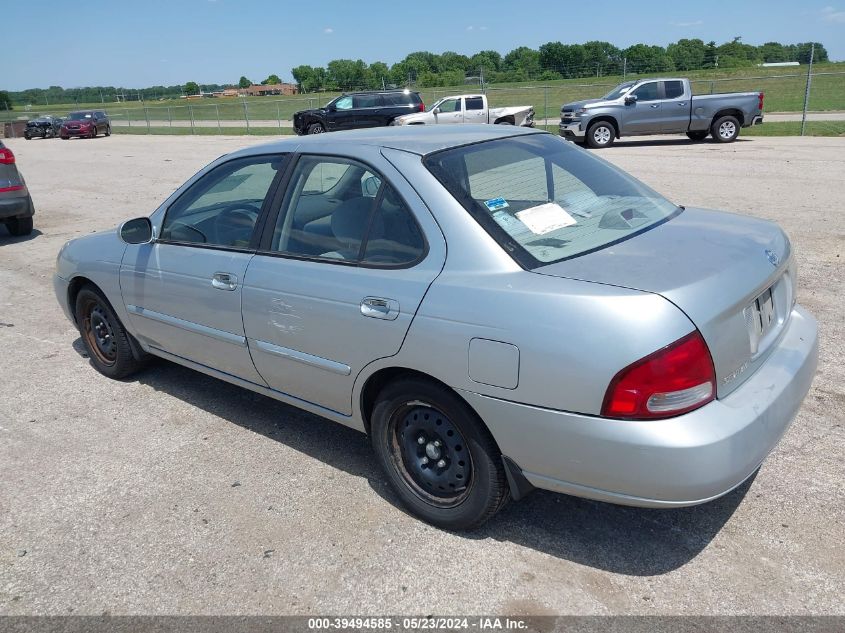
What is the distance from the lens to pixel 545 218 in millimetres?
3201

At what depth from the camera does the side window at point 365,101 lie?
26797 millimetres

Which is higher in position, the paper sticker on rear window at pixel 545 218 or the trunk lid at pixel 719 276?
the paper sticker on rear window at pixel 545 218

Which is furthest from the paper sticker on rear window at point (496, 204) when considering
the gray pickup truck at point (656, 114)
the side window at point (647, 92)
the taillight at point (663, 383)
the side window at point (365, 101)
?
the side window at point (365, 101)

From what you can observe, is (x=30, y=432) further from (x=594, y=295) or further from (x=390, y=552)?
(x=594, y=295)

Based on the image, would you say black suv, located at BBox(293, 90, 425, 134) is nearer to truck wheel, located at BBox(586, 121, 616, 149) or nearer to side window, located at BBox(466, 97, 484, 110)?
side window, located at BBox(466, 97, 484, 110)

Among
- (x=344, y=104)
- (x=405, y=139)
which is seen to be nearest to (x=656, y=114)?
(x=344, y=104)

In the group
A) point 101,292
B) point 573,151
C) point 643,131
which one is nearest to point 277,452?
point 101,292

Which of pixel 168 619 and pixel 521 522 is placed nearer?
pixel 168 619

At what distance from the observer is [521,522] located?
3.22 metres

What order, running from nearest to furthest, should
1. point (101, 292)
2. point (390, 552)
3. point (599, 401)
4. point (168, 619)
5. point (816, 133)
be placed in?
point (599, 401) → point (168, 619) → point (390, 552) → point (101, 292) → point (816, 133)

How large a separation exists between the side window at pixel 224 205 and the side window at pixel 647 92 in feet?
58.5

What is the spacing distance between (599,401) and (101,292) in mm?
3669

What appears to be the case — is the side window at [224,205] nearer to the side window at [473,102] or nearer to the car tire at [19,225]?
the car tire at [19,225]

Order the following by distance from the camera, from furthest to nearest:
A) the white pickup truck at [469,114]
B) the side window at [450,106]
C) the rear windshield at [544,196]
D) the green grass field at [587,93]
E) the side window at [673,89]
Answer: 1. the green grass field at [587,93]
2. the side window at [450,106]
3. the white pickup truck at [469,114]
4. the side window at [673,89]
5. the rear windshield at [544,196]
